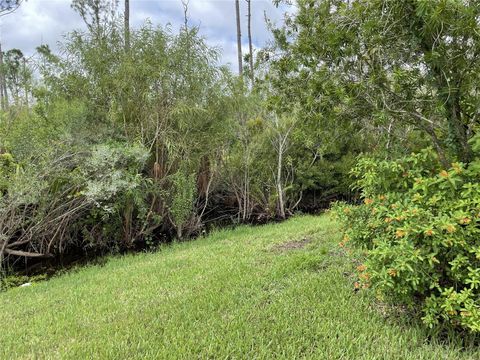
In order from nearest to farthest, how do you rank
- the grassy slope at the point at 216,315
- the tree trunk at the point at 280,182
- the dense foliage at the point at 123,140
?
the grassy slope at the point at 216,315 → the dense foliage at the point at 123,140 → the tree trunk at the point at 280,182

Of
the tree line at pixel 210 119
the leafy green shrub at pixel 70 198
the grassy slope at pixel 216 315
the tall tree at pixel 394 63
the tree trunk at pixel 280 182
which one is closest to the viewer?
the grassy slope at pixel 216 315

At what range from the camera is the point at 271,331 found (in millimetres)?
2363

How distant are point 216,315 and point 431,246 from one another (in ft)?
5.35

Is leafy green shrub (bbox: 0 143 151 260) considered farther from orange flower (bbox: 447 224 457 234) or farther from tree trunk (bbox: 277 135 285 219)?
orange flower (bbox: 447 224 457 234)

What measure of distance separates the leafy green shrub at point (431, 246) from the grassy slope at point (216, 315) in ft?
0.96

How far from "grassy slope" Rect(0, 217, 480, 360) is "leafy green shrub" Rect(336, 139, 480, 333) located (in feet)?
0.96

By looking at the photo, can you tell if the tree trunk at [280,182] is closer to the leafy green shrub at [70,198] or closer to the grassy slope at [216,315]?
the leafy green shrub at [70,198]

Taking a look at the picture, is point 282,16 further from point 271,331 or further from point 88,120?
point 88,120

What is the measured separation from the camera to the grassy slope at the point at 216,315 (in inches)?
85.7

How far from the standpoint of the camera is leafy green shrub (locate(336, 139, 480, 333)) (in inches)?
79.3

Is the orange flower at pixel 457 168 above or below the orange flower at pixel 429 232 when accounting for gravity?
above

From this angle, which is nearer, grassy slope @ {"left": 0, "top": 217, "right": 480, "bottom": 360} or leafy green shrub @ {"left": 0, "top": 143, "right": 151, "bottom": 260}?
grassy slope @ {"left": 0, "top": 217, "right": 480, "bottom": 360}

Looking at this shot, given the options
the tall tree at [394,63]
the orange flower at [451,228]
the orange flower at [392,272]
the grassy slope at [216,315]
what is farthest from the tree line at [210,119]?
the grassy slope at [216,315]

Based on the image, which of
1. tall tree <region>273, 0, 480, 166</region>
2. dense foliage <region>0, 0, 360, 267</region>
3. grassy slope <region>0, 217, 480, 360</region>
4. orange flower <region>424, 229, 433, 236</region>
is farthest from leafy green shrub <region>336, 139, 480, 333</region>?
dense foliage <region>0, 0, 360, 267</region>
